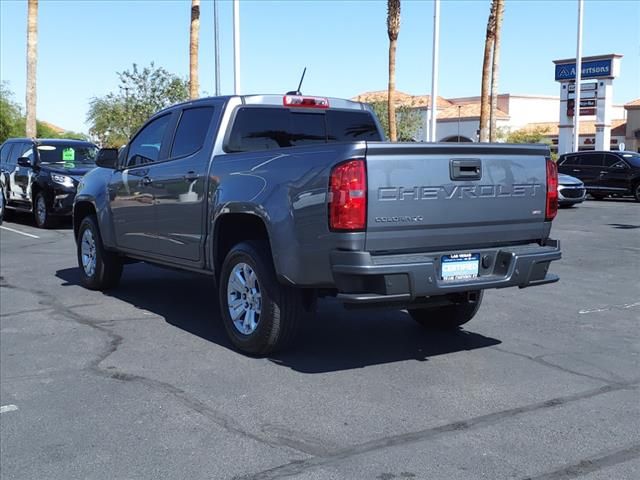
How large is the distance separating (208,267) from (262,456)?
2.78m

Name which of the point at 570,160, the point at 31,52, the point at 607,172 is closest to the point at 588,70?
the point at 570,160

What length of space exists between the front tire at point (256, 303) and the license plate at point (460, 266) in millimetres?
1165

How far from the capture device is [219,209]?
20.7ft

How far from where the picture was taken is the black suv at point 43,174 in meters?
16.1

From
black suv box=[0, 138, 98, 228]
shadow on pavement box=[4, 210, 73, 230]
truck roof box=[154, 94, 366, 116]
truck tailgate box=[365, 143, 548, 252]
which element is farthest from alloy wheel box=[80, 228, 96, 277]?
shadow on pavement box=[4, 210, 73, 230]

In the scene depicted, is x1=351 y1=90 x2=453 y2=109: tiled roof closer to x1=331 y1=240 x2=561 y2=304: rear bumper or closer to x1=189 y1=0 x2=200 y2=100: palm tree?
x1=189 y1=0 x2=200 y2=100: palm tree

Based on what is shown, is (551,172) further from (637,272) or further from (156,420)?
(637,272)

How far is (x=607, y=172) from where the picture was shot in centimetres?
2562

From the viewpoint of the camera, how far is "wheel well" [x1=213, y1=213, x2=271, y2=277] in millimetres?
6152

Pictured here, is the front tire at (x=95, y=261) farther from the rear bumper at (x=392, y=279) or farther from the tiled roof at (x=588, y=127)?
the tiled roof at (x=588, y=127)

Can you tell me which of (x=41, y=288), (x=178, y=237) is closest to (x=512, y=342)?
(x=178, y=237)

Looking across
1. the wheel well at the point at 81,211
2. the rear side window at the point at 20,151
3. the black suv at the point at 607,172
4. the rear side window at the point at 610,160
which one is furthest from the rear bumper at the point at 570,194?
the wheel well at the point at 81,211

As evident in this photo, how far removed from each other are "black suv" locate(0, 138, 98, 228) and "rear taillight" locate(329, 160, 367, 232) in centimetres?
1217

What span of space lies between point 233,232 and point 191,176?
743 millimetres
